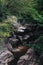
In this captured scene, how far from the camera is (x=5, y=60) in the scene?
9953mm

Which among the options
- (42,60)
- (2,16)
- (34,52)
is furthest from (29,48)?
(2,16)

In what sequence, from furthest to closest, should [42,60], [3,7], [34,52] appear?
1. [34,52]
2. [42,60]
3. [3,7]

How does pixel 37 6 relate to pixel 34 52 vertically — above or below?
above

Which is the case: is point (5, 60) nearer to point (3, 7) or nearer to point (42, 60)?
point (42, 60)

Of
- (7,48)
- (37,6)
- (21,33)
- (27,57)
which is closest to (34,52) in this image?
(27,57)

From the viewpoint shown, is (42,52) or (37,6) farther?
(37,6)

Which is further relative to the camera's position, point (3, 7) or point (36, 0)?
point (36, 0)

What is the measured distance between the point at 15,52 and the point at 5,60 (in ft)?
4.30

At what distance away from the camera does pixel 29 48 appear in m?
11.4

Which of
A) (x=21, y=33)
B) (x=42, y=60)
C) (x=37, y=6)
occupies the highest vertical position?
(x=37, y=6)

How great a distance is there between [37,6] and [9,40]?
3.17 metres

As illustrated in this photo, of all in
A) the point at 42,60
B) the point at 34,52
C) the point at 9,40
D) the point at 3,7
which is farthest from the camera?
the point at 9,40

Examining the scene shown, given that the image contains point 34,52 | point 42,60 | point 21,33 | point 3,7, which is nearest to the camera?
point 3,7

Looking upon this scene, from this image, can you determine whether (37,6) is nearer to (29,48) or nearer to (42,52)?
(29,48)
